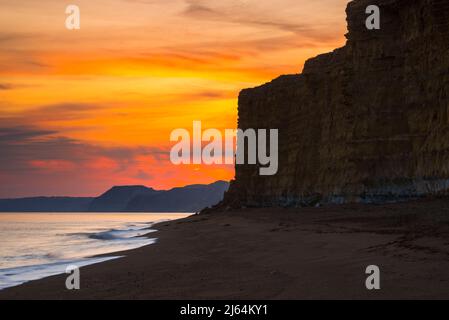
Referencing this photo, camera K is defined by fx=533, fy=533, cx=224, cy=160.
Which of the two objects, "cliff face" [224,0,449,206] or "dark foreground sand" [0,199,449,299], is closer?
"dark foreground sand" [0,199,449,299]

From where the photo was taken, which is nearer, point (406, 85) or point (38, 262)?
point (38, 262)

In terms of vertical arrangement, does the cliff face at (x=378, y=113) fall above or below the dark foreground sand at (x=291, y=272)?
above

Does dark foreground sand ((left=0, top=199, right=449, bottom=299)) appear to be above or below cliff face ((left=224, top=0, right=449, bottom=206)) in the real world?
below

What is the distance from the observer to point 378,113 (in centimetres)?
3925

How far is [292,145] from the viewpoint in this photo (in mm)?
60531

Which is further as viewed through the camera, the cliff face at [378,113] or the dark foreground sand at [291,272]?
the cliff face at [378,113]

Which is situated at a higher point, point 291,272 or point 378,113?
point 378,113

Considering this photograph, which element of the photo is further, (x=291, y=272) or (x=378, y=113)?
(x=378, y=113)

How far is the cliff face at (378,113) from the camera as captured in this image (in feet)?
104

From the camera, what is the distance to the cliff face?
31.8m

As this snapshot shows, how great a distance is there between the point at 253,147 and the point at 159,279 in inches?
2558
